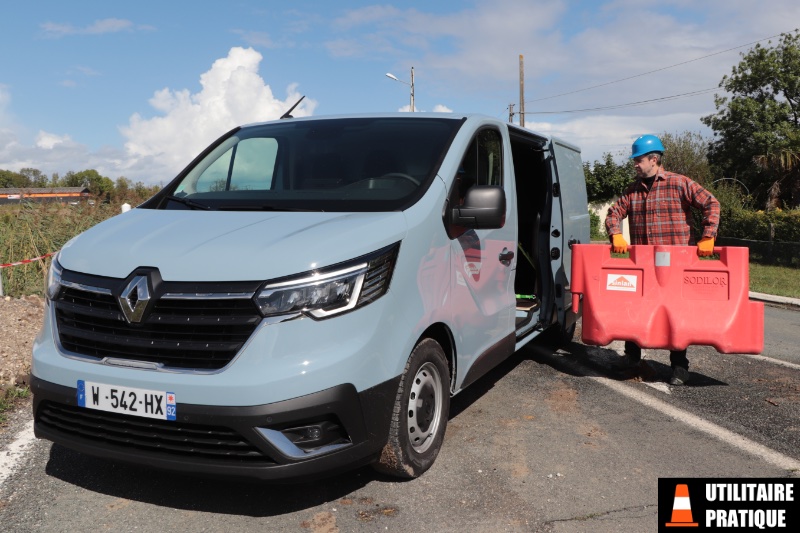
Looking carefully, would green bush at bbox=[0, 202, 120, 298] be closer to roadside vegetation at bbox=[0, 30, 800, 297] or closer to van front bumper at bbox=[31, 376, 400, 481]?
roadside vegetation at bbox=[0, 30, 800, 297]

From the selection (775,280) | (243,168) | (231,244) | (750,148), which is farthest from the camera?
(750,148)

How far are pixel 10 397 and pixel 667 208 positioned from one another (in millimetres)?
5359

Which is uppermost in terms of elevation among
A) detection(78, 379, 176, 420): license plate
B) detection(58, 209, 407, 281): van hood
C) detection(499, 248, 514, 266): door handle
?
detection(58, 209, 407, 281): van hood

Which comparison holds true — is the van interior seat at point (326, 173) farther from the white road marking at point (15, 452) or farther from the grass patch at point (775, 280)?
the grass patch at point (775, 280)

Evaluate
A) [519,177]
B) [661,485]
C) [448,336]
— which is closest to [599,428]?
[661,485]

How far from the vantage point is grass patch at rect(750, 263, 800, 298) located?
43.5 feet

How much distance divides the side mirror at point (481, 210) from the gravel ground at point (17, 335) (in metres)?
3.77

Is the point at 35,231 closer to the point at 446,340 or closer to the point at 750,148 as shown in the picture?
the point at 446,340

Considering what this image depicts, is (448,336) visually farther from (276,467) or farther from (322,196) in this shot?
(276,467)

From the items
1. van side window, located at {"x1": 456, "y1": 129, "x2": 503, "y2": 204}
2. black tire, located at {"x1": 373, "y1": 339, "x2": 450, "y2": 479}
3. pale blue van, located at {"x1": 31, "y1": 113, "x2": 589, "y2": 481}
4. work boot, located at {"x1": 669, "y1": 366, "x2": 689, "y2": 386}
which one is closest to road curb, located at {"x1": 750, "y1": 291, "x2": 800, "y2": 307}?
work boot, located at {"x1": 669, "y1": 366, "x2": 689, "y2": 386}

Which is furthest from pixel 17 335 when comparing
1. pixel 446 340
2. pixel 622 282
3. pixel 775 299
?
pixel 775 299

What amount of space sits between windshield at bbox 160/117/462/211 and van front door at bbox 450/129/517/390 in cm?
27

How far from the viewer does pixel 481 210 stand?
3.63 metres

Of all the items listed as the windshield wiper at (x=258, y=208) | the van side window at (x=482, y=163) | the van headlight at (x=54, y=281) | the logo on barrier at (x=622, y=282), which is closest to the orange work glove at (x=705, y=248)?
the logo on barrier at (x=622, y=282)
